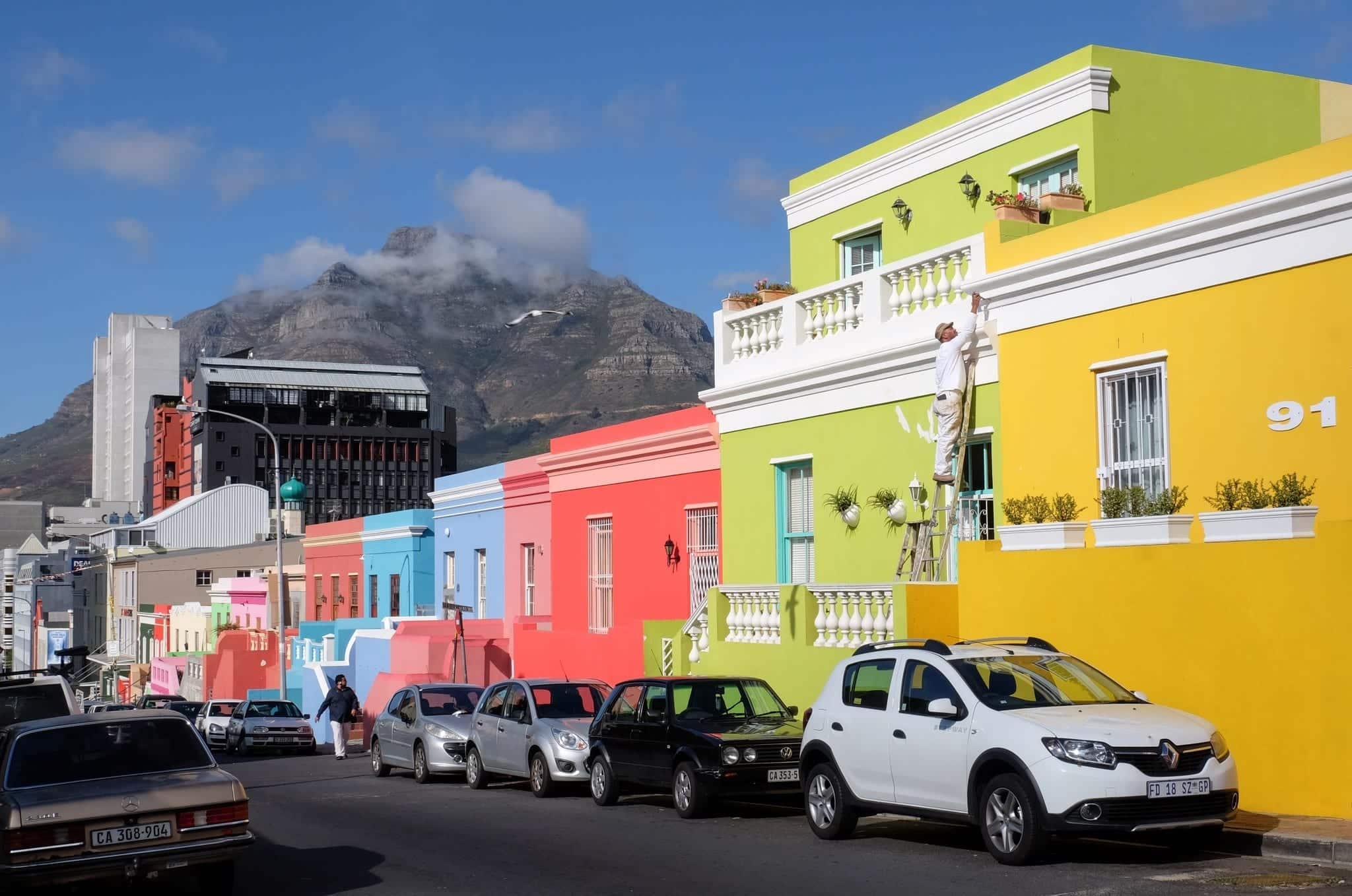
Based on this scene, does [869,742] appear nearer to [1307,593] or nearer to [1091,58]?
[1307,593]

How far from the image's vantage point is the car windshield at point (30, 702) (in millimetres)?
15430

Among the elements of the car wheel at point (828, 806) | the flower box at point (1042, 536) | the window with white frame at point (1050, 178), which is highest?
the window with white frame at point (1050, 178)

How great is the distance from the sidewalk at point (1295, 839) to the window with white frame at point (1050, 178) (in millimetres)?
9190

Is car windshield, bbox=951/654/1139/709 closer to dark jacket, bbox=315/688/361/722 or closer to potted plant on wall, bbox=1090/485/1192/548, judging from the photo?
potted plant on wall, bbox=1090/485/1192/548

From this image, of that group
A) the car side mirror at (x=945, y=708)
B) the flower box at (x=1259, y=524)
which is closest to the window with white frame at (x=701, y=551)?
the flower box at (x=1259, y=524)

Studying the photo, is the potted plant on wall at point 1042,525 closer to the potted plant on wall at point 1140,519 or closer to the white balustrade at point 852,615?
the potted plant on wall at point 1140,519

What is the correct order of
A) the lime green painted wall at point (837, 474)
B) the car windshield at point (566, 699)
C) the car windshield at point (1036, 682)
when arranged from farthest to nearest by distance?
the car windshield at point (566, 699), the lime green painted wall at point (837, 474), the car windshield at point (1036, 682)

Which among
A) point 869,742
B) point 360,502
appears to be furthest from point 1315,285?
point 360,502

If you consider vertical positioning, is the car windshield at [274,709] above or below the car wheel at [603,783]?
below

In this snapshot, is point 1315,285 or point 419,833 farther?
point 419,833

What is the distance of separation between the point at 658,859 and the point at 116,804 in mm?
4295

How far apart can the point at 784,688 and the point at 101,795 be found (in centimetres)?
992

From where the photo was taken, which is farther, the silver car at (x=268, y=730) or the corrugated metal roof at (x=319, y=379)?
the corrugated metal roof at (x=319, y=379)

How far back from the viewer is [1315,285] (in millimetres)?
13359
